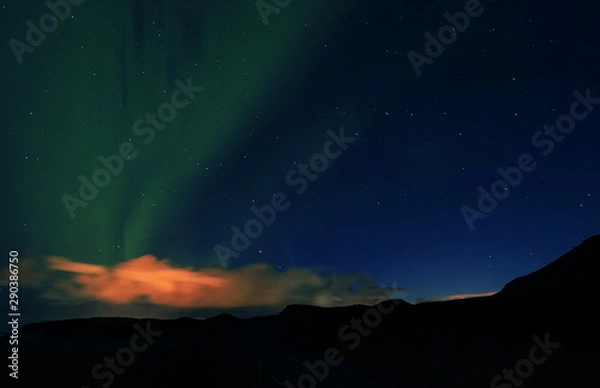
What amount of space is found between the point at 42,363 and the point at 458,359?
22.9 meters

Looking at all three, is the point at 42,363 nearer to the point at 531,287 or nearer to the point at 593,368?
the point at 593,368

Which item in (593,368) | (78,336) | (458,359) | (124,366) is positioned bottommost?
(593,368)

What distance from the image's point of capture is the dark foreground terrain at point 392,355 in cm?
1667

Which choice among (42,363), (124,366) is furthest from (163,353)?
(42,363)

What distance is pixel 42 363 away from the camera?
2522cm

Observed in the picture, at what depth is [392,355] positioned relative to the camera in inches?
922

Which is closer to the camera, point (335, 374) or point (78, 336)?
point (335, 374)

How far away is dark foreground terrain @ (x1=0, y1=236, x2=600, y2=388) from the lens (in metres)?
16.7

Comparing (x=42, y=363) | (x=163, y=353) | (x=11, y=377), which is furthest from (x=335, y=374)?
(x=42, y=363)

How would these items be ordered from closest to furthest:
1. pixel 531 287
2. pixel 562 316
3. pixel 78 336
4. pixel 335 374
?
pixel 335 374 → pixel 562 316 → pixel 78 336 → pixel 531 287

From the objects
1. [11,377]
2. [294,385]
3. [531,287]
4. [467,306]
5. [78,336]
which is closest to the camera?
[294,385]

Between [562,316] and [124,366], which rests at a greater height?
[124,366]

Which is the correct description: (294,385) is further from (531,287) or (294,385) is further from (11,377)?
(531,287)

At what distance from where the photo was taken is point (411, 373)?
58.1 feet
